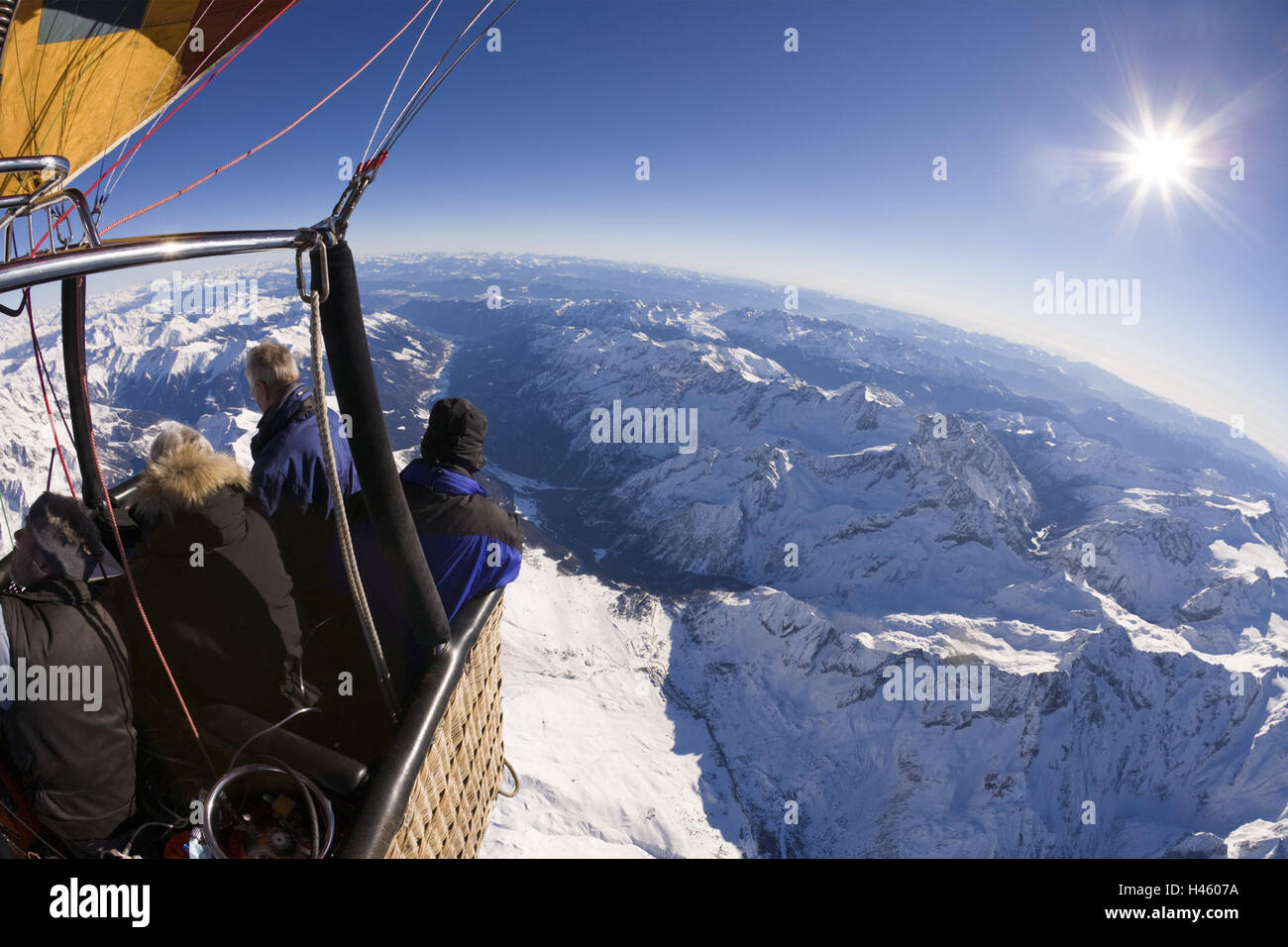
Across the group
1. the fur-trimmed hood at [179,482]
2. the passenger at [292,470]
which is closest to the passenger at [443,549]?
the passenger at [292,470]

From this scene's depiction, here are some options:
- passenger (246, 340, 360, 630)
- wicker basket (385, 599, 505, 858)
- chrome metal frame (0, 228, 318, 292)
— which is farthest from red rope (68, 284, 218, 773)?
chrome metal frame (0, 228, 318, 292)

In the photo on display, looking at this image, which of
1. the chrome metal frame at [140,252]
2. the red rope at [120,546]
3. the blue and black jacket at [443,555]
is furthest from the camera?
the blue and black jacket at [443,555]

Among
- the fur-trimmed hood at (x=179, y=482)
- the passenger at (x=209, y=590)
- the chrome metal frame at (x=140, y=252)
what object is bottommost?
the passenger at (x=209, y=590)

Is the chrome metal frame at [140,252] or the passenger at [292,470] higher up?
the chrome metal frame at [140,252]

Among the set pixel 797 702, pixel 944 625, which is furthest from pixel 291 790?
pixel 944 625

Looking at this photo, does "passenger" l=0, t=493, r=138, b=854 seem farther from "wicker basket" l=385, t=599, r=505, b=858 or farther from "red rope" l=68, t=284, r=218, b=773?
"wicker basket" l=385, t=599, r=505, b=858

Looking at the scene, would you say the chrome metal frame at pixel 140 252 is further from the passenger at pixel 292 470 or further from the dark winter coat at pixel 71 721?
the passenger at pixel 292 470
